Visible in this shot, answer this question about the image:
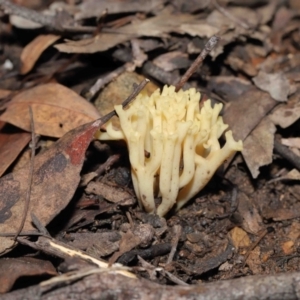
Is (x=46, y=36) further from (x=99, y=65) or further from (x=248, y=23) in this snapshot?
(x=248, y=23)

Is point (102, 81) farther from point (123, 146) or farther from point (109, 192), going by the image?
point (109, 192)

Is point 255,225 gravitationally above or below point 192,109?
below

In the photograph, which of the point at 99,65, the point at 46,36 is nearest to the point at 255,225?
the point at 99,65

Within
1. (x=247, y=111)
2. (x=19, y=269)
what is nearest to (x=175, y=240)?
(x=19, y=269)

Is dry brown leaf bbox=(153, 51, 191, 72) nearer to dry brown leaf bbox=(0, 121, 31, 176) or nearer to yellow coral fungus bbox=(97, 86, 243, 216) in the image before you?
yellow coral fungus bbox=(97, 86, 243, 216)

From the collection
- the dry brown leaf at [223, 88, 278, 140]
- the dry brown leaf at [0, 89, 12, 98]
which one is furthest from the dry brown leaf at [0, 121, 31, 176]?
the dry brown leaf at [223, 88, 278, 140]

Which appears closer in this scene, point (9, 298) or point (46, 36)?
point (9, 298)
